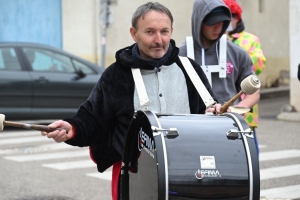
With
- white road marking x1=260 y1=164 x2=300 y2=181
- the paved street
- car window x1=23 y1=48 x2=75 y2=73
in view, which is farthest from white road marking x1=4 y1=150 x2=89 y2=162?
car window x1=23 y1=48 x2=75 y2=73

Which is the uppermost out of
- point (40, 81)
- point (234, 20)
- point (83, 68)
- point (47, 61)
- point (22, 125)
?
point (234, 20)

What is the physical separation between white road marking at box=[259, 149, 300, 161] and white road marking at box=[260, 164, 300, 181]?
2.17 feet

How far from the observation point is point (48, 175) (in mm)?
8172

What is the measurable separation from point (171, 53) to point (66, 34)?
14821 mm

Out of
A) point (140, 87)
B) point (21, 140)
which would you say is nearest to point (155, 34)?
point (140, 87)

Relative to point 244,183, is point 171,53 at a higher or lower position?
higher

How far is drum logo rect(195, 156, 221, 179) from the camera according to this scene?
10.6 ft

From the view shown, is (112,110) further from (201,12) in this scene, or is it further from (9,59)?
(9,59)

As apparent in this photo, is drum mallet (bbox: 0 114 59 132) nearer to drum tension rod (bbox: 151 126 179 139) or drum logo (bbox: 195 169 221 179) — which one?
drum tension rod (bbox: 151 126 179 139)

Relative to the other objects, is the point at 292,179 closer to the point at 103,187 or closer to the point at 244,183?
the point at 103,187

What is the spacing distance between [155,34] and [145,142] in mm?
626

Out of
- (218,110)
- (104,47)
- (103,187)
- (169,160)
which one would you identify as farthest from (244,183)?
(104,47)

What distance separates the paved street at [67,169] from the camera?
7.17 m

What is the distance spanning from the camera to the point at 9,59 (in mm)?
12094
